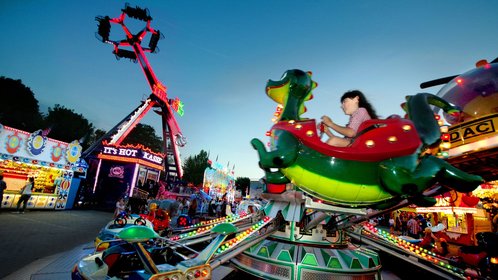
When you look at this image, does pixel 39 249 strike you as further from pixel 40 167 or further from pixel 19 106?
pixel 19 106

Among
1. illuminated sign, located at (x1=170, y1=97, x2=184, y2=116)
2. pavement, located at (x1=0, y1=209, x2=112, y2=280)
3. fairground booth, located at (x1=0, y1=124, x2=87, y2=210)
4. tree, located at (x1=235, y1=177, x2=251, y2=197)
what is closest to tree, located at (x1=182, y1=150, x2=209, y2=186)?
tree, located at (x1=235, y1=177, x2=251, y2=197)

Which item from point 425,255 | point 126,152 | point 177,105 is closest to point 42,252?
point 425,255

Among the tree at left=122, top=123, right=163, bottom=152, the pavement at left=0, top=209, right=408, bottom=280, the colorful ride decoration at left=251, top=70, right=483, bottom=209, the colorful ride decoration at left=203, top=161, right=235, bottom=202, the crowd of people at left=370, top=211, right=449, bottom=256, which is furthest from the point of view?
the tree at left=122, top=123, right=163, bottom=152

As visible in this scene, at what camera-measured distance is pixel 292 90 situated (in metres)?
2.44

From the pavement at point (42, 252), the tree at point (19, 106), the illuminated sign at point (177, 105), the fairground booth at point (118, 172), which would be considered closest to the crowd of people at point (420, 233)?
the pavement at point (42, 252)

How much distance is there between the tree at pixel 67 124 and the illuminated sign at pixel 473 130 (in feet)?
143

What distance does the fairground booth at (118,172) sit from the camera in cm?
2047

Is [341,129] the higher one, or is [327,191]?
[341,129]

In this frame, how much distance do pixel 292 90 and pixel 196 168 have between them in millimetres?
51962

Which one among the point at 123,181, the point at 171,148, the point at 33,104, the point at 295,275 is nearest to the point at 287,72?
the point at 295,275

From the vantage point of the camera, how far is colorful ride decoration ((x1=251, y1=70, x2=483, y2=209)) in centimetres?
179

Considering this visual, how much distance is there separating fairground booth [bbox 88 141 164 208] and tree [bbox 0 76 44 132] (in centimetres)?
1835

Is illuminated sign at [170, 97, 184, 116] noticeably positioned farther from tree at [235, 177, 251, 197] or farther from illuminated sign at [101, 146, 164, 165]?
tree at [235, 177, 251, 197]

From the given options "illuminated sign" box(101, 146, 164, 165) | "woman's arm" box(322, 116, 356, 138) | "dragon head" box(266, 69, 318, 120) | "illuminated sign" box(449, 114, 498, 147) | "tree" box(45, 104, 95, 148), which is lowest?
"woman's arm" box(322, 116, 356, 138)
